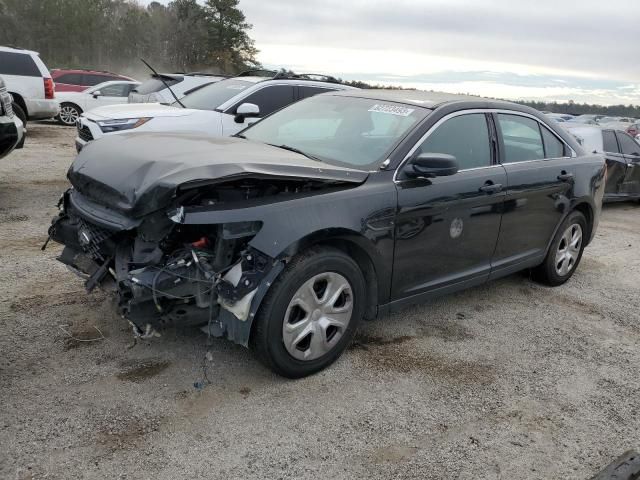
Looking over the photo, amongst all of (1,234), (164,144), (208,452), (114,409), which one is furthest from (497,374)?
(1,234)

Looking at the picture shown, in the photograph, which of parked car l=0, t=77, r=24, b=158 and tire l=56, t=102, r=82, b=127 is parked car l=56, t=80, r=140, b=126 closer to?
tire l=56, t=102, r=82, b=127

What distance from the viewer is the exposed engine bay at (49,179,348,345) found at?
117 inches

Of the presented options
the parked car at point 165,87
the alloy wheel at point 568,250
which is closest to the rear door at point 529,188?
the alloy wheel at point 568,250

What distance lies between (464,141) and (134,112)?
4.90 m

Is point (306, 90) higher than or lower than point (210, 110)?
higher

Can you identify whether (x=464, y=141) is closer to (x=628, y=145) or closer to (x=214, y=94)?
(x=214, y=94)

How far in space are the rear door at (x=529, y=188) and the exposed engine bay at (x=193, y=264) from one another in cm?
207

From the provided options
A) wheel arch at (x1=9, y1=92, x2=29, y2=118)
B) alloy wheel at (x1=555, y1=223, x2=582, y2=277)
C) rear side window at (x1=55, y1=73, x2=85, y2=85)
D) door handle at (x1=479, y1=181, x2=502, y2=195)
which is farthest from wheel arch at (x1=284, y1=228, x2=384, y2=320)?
rear side window at (x1=55, y1=73, x2=85, y2=85)

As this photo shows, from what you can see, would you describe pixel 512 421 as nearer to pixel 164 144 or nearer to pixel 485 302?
pixel 485 302

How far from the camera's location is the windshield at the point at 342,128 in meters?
3.86

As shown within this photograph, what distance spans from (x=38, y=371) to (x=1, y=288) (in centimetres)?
138

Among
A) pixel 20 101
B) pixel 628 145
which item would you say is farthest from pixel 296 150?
pixel 20 101

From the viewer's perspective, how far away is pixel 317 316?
3350 millimetres

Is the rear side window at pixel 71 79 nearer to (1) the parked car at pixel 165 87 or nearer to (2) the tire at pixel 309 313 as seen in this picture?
(1) the parked car at pixel 165 87
